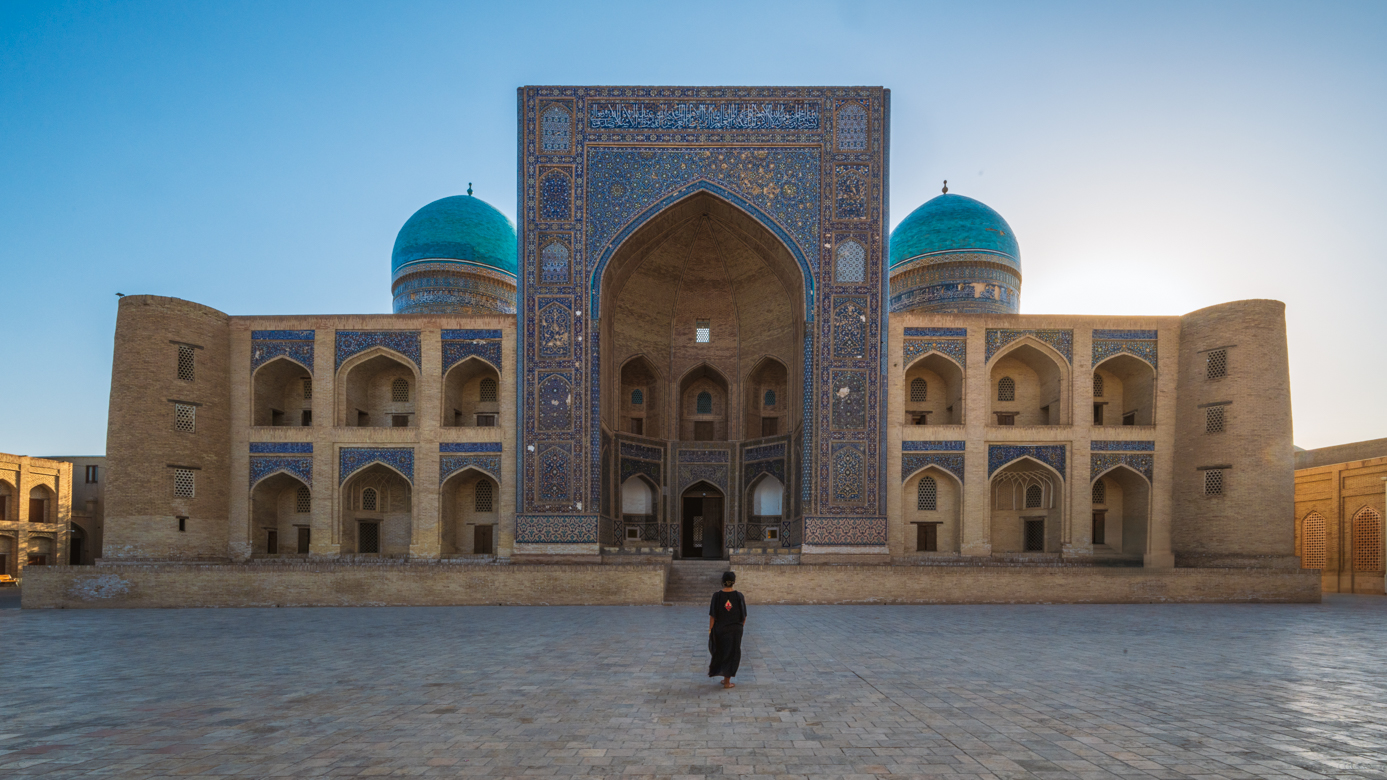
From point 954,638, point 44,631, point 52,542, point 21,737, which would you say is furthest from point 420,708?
point 52,542

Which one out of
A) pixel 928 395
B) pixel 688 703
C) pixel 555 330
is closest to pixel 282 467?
pixel 555 330

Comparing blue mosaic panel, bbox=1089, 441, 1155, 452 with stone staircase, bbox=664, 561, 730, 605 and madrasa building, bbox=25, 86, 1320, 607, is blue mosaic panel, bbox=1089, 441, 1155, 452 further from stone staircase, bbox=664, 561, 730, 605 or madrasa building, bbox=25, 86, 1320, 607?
stone staircase, bbox=664, 561, 730, 605

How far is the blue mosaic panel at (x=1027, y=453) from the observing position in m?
16.6

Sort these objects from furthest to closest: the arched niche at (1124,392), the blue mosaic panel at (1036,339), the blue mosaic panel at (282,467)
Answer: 1. the arched niche at (1124,392)
2. the blue mosaic panel at (1036,339)
3. the blue mosaic panel at (282,467)

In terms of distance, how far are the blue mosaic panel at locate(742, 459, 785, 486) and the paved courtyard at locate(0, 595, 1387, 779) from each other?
9391 mm

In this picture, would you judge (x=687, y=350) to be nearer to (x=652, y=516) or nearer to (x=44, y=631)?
(x=652, y=516)

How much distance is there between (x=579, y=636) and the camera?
8.16m

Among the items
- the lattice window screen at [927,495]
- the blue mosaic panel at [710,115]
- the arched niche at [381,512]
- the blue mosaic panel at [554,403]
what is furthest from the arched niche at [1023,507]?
the arched niche at [381,512]

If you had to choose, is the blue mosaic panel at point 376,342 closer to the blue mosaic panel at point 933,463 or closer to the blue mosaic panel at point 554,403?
the blue mosaic panel at point 554,403

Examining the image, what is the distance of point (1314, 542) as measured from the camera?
1842cm

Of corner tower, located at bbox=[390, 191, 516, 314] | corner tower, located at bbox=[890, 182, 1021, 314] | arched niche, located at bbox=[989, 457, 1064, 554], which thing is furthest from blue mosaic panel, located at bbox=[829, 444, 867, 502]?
corner tower, located at bbox=[390, 191, 516, 314]

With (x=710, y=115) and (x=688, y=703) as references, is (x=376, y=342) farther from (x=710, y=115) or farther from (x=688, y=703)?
(x=688, y=703)

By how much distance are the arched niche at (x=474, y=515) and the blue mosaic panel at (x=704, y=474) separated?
435 cm

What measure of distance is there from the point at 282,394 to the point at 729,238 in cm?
1072
